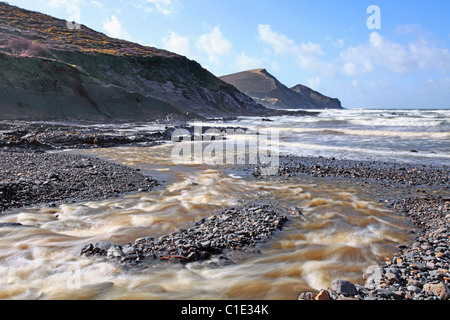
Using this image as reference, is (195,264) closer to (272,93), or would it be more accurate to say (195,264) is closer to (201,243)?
(201,243)

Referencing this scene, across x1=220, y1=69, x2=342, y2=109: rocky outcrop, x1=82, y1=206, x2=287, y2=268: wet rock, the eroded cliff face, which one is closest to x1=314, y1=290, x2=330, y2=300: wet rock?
x1=82, y1=206, x2=287, y2=268: wet rock

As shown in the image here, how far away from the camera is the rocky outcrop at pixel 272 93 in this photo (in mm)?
141625

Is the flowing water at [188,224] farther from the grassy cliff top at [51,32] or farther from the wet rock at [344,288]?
the grassy cliff top at [51,32]

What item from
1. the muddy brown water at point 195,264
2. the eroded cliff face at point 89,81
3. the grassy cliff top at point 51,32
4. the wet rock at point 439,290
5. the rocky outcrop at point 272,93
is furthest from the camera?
the rocky outcrop at point 272,93

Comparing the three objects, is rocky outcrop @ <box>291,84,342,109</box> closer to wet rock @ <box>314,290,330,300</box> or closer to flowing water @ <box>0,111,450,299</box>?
flowing water @ <box>0,111,450,299</box>

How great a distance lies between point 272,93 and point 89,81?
128678 millimetres

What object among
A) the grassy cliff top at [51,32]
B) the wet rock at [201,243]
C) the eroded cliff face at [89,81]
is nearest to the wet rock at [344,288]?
the wet rock at [201,243]

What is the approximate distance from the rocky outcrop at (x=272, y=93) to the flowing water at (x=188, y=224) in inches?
5002

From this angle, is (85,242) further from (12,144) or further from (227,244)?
(12,144)

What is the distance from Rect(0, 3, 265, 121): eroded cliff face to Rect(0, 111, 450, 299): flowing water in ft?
67.9

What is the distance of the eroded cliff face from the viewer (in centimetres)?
2342

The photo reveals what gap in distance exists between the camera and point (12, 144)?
1204cm
